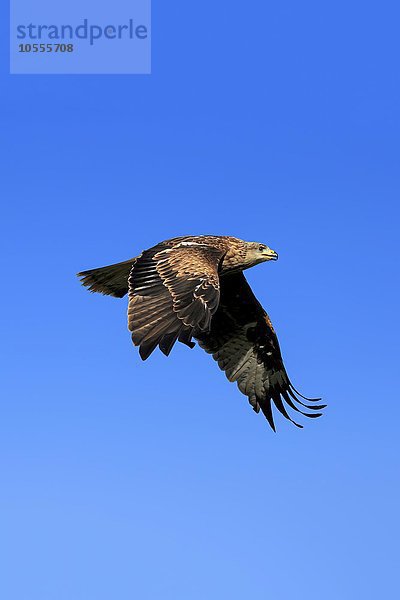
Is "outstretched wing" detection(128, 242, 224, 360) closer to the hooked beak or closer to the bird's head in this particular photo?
the bird's head

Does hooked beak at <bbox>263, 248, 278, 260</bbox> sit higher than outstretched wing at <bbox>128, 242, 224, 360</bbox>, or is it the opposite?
hooked beak at <bbox>263, 248, 278, 260</bbox>

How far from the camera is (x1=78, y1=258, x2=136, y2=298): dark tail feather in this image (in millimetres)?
19344

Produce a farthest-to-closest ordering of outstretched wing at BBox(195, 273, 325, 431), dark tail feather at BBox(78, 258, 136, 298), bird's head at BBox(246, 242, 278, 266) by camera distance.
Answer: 1. outstretched wing at BBox(195, 273, 325, 431)
2. dark tail feather at BBox(78, 258, 136, 298)
3. bird's head at BBox(246, 242, 278, 266)

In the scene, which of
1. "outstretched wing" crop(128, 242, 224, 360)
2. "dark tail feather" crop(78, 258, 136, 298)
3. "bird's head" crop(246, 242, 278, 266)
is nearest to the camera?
"outstretched wing" crop(128, 242, 224, 360)

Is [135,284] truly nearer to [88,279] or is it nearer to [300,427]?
[88,279]

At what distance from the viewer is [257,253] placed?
62.0ft

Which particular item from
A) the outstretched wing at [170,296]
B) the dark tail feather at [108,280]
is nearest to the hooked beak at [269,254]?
the outstretched wing at [170,296]

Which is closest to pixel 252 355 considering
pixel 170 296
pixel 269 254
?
pixel 269 254

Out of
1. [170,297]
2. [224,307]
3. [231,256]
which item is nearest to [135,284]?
[170,297]

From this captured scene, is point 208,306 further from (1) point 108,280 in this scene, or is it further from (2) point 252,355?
A: (2) point 252,355

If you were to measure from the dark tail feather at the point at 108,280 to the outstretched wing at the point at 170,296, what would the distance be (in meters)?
1.64

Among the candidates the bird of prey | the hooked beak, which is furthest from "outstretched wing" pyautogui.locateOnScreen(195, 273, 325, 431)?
the hooked beak

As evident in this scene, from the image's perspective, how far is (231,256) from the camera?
18875 mm

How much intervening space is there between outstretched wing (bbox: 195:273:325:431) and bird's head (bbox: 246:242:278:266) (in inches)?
89.7
